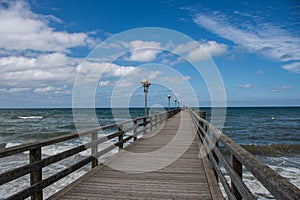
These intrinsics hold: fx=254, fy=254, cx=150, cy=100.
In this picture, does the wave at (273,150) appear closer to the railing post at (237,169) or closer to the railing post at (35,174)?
the railing post at (237,169)

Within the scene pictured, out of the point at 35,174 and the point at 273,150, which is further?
the point at 273,150

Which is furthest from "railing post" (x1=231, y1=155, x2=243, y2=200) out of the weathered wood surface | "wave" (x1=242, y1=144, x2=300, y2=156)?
"wave" (x1=242, y1=144, x2=300, y2=156)

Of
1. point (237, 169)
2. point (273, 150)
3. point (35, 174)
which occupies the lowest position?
point (273, 150)

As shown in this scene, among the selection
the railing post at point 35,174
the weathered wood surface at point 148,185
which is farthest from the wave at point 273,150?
the railing post at point 35,174

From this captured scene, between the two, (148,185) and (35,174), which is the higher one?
(35,174)

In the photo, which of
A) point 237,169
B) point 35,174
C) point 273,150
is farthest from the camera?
point 273,150

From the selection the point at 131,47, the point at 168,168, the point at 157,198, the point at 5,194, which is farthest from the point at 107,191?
the point at 131,47

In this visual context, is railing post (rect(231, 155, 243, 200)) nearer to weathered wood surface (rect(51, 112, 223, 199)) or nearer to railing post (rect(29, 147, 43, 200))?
weathered wood surface (rect(51, 112, 223, 199))

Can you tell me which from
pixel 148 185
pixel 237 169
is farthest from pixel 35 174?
pixel 237 169

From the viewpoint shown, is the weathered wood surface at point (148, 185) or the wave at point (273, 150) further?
the wave at point (273, 150)

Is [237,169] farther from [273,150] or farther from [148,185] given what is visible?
[273,150]

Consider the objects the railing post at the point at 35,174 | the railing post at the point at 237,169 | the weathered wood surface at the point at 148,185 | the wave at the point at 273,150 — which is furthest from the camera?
the wave at the point at 273,150

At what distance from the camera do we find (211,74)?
11.9 m

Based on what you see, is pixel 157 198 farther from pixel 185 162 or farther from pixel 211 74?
pixel 211 74
